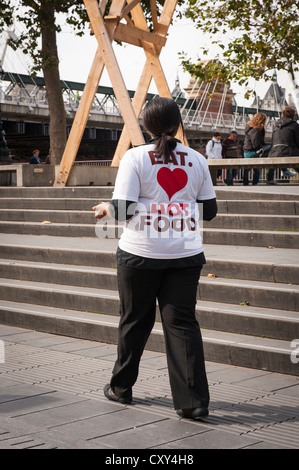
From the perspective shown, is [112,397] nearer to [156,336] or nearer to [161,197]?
[161,197]

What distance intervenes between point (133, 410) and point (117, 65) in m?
8.51

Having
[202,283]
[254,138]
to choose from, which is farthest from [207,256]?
[254,138]

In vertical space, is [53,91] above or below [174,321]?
above

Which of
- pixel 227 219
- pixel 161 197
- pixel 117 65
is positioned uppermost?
pixel 117 65

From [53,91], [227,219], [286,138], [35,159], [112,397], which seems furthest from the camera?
[35,159]

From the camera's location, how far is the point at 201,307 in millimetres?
6566

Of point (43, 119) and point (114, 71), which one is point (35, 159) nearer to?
point (114, 71)

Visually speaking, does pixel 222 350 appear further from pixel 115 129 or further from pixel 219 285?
pixel 115 129

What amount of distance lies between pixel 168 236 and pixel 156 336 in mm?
2131

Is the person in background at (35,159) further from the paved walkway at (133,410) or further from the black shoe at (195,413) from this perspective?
the black shoe at (195,413)

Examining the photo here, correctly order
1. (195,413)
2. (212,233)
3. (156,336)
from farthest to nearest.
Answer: (212,233) < (156,336) < (195,413)

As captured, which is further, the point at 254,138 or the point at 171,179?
the point at 254,138

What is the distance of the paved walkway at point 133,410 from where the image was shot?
4.00 m

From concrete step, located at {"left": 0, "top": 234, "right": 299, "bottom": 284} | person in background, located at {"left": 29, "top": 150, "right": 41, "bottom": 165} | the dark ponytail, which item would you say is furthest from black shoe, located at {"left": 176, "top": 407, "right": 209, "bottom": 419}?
person in background, located at {"left": 29, "top": 150, "right": 41, "bottom": 165}
